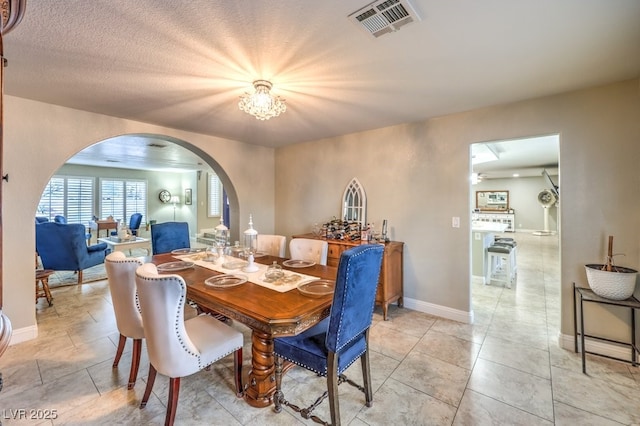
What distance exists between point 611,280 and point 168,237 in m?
4.68

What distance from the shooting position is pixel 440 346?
2.64m

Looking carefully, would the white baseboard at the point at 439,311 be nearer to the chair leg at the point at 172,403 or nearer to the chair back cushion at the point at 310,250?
the chair back cushion at the point at 310,250

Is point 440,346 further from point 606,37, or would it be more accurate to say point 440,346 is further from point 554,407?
point 606,37

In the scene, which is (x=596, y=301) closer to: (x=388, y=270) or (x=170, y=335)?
(x=388, y=270)

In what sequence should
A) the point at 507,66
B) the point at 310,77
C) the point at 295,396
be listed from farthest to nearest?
1. the point at 310,77
2. the point at 507,66
3. the point at 295,396

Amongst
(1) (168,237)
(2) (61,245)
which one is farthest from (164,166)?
(1) (168,237)

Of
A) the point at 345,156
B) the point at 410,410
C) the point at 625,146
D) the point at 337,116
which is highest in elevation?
the point at 337,116

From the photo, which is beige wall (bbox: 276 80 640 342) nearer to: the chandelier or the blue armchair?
the chandelier

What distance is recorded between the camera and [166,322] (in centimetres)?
153

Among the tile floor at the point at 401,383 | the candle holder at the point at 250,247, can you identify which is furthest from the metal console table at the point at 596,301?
the candle holder at the point at 250,247

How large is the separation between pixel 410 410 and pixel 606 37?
275cm

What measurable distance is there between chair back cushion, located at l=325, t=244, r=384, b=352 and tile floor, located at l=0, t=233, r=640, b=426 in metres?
0.64

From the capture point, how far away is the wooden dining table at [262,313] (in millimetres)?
1524

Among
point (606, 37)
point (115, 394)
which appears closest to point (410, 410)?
point (115, 394)
